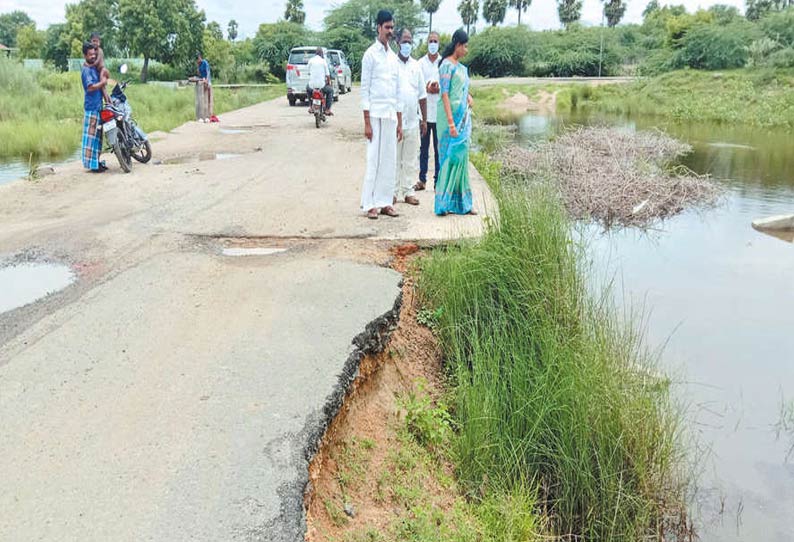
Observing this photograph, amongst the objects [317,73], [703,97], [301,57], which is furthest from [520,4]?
[317,73]

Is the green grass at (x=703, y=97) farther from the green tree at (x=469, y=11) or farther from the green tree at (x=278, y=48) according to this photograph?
the green tree at (x=469, y=11)

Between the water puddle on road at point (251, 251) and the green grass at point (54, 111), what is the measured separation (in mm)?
10289

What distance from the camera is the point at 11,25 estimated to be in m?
106

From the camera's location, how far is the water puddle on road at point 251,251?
581cm

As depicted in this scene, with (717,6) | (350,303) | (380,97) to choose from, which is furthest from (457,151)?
(717,6)

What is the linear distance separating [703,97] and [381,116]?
28.3 meters

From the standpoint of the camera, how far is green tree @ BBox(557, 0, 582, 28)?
74812 mm

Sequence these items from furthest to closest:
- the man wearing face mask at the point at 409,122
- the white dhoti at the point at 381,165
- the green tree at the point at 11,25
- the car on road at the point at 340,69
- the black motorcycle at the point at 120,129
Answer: the green tree at the point at 11,25 → the car on road at the point at 340,69 → the black motorcycle at the point at 120,129 → the man wearing face mask at the point at 409,122 → the white dhoti at the point at 381,165

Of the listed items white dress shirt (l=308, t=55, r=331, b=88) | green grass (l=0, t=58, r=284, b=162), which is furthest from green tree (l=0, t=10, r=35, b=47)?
white dress shirt (l=308, t=55, r=331, b=88)

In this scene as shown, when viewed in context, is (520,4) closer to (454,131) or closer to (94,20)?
(94,20)

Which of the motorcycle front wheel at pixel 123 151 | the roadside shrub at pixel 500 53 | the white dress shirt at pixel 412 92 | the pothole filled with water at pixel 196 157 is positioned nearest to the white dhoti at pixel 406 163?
the white dress shirt at pixel 412 92

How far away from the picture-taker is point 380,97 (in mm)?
6570

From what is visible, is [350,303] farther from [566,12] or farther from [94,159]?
[566,12]

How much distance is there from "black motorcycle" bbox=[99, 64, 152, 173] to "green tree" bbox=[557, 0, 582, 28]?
72045mm
